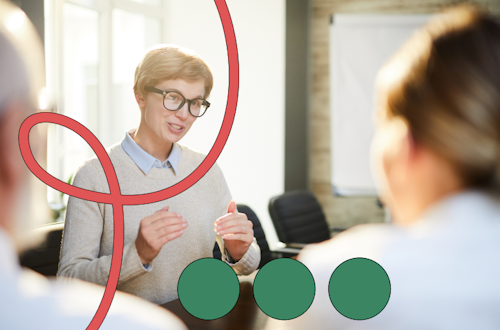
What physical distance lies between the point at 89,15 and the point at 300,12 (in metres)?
1.44

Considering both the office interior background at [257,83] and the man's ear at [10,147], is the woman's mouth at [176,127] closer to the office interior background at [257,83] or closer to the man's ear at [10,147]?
the man's ear at [10,147]

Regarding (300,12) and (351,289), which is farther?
(300,12)

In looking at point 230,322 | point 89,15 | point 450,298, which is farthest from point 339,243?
point 89,15

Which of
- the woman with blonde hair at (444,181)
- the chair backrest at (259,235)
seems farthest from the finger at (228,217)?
the chair backrest at (259,235)

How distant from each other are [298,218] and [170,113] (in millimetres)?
1237

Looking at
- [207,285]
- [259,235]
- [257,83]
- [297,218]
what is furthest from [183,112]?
[257,83]

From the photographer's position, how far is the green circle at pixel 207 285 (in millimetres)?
728

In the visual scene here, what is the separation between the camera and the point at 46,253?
1.37 meters

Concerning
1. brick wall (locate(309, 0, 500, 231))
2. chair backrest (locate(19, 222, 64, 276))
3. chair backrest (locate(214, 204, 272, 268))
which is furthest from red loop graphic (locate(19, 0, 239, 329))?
brick wall (locate(309, 0, 500, 231))

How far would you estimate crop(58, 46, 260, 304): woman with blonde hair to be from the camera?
997 millimetres

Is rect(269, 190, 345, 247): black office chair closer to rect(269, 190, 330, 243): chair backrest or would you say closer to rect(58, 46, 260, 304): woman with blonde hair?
rect(269, 190, 330, 243): chair backrest

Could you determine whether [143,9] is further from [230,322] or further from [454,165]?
[454,165]

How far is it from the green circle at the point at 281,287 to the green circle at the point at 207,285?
55 mm

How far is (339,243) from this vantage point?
19.6 inches
